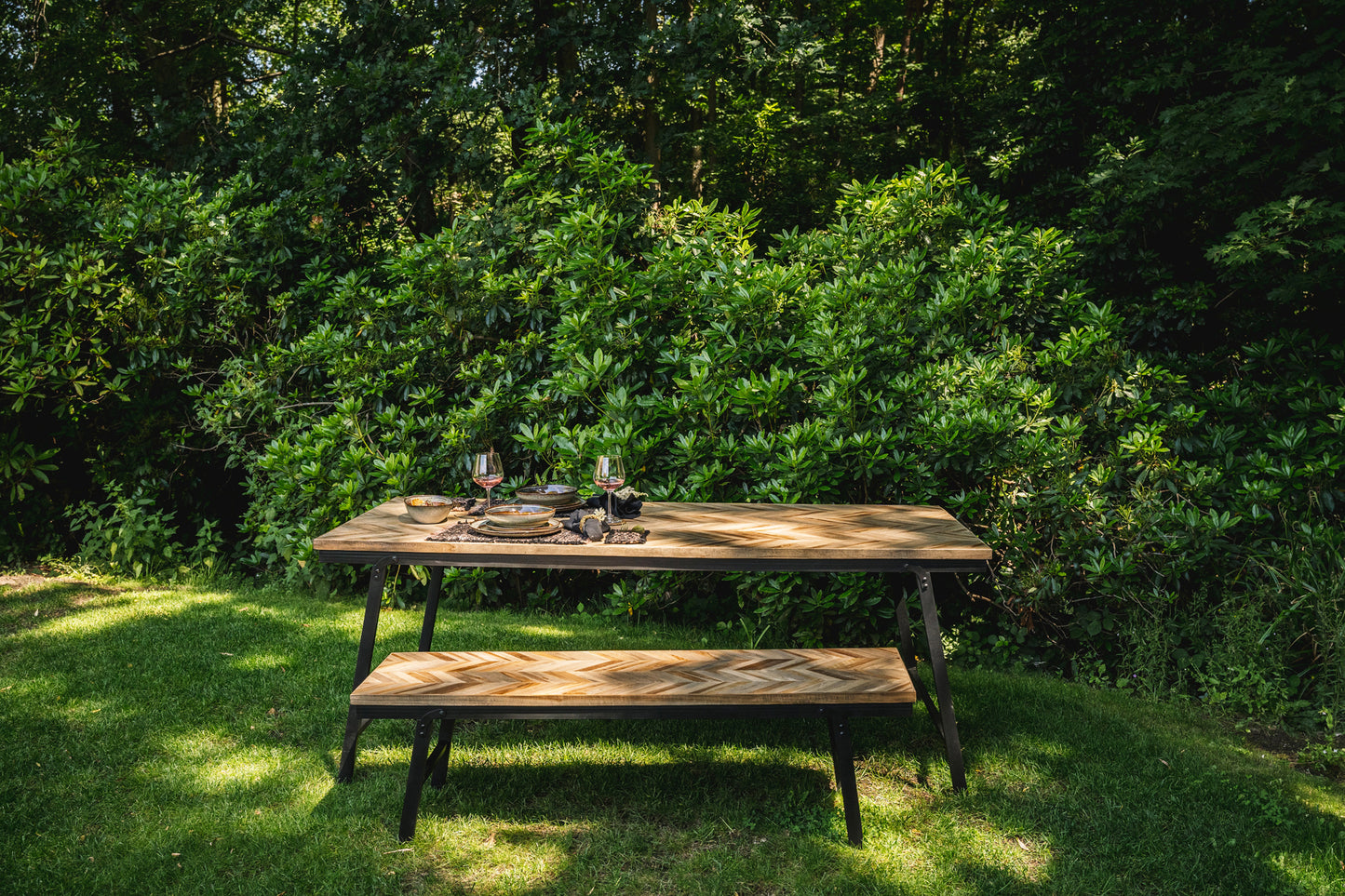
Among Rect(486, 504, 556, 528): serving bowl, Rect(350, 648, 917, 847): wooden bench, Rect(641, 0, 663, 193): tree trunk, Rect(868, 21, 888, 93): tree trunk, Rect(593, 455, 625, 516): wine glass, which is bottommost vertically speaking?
Rect(350, 648, 917, 847): wooden bench

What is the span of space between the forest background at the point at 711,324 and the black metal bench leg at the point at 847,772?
1.67 metres

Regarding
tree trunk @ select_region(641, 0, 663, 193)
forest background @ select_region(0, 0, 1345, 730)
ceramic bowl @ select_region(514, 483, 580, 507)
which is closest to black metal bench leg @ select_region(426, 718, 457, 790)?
ceramic bowl @ select_region(514, 483, 580, 507)

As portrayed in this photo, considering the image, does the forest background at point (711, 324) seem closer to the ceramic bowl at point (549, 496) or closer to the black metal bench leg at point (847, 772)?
the ceramic bowl at point (549, 496)

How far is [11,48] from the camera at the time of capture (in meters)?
8.31

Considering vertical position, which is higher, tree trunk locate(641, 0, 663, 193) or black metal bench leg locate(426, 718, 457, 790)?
tree trunk locate(641, 0, 663, 193)

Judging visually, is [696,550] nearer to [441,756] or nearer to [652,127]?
[441,756]

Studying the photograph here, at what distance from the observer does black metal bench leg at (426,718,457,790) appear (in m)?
3.06

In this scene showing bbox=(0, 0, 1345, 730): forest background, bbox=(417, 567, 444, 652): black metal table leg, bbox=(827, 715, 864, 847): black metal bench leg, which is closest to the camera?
bbox=(827, 715, 864, 847): black metal bench leg

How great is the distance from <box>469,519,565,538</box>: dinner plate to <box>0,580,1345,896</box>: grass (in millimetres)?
1012

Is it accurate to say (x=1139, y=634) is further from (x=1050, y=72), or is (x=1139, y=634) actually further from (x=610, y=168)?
(x=1050, y=72)

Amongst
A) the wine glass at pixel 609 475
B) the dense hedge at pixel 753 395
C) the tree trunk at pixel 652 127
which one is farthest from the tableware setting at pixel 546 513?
the tree trunk at pixel 652 127

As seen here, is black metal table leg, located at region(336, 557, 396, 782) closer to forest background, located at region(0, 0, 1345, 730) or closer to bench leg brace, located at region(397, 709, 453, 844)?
bench leg brace, located at region(397, 709, 453, 844)

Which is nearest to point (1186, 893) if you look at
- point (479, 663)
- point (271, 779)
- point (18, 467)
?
point (479, 663)

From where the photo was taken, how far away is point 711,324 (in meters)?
5.00
